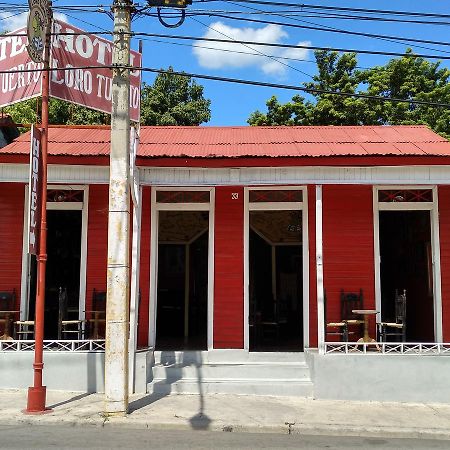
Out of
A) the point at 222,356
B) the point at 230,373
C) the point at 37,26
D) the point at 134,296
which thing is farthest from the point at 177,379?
the point at 37,26

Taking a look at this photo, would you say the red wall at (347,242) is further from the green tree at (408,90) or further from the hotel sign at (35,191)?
the green tree at (408,90)

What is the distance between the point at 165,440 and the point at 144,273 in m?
4.27

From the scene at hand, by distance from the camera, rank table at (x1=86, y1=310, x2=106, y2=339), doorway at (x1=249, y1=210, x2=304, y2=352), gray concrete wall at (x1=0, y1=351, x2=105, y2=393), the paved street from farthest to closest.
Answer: doorway at (x1=249, y1=210, x2=304, y2=352), table at (x1=86, y1=310, x2=106, y2=339), gray concrete wall at (x1=0, y1=351, x2=105, y2=393), the paved street

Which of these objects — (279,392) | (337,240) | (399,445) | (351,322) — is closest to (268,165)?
(337,240)

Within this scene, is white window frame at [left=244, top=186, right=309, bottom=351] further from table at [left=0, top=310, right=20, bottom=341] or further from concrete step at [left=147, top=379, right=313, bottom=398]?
table at [left=0, top=310, right=20, bottom=341]

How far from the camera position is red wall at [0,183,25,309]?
10953 millimetres

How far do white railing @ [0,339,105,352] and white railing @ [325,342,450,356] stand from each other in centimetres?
394

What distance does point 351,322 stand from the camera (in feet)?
32.3

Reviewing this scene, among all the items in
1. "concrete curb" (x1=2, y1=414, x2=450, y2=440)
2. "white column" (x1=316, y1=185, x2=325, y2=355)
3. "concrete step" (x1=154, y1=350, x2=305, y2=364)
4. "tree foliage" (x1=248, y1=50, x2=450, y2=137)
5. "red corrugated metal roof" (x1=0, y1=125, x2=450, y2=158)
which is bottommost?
"concrete curb" (x1=2, y1=414, x2=450, y2=440)

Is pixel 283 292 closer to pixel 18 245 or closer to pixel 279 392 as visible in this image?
pixel 279 392

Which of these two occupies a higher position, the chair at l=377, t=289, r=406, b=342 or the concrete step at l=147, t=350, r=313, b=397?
the chair at l=377, t=289, r=406, b=342

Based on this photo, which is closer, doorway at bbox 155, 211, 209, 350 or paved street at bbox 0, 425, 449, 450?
paved street at bbox 0, 425, 449, 450

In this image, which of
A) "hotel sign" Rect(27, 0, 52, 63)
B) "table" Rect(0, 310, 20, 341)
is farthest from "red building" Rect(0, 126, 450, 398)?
"hotel sign" Rect(27, 0, 52, 63)

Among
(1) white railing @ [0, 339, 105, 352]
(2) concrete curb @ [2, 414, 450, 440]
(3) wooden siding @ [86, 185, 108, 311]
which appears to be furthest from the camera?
(3) wooden siding @ [86, 185, 108, 311]
